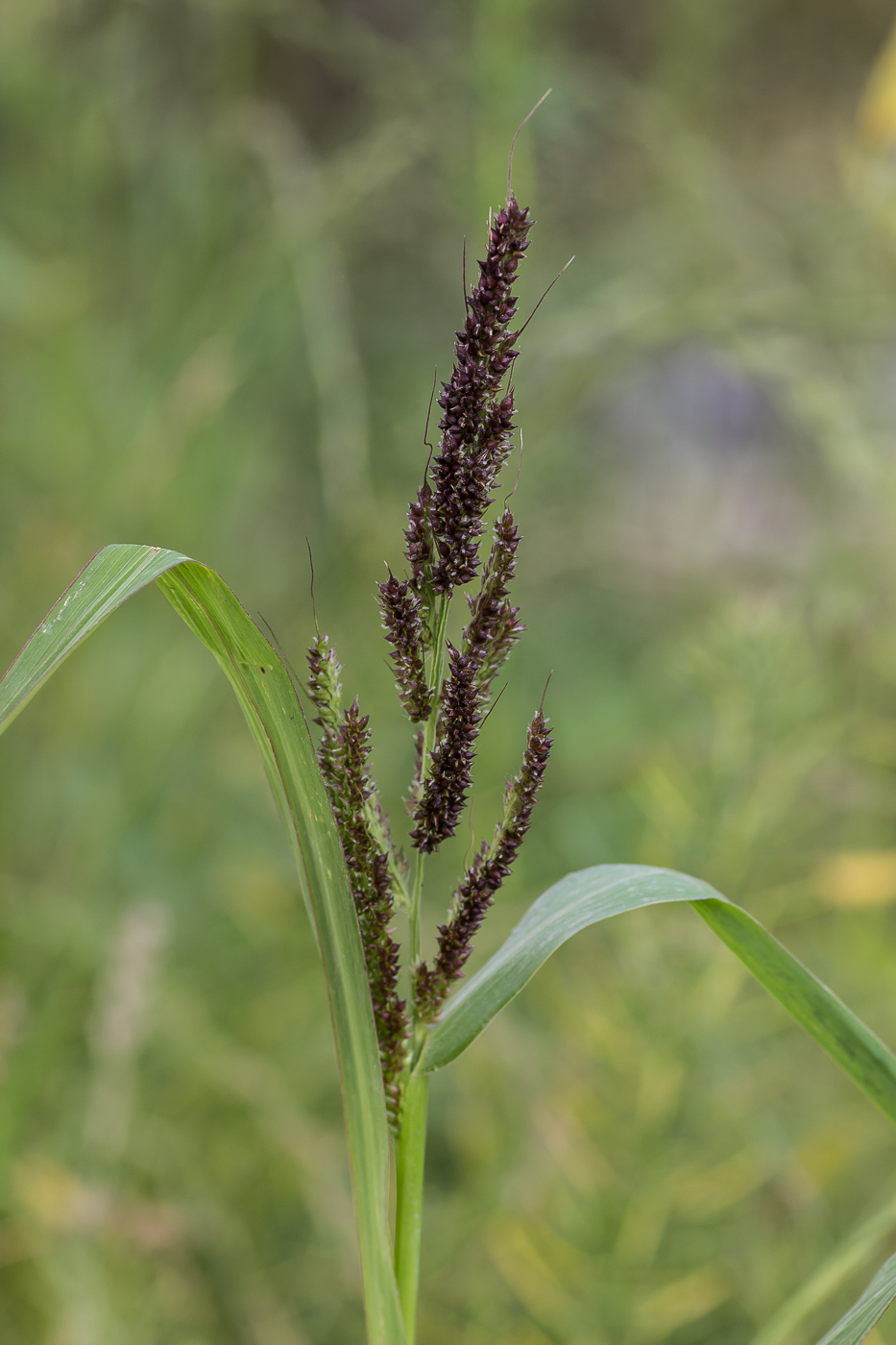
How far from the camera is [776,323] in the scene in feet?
4.77

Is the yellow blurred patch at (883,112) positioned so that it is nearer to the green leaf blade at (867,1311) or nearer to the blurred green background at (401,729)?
the blurred green background at (401,729)

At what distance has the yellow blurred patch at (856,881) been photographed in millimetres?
1214

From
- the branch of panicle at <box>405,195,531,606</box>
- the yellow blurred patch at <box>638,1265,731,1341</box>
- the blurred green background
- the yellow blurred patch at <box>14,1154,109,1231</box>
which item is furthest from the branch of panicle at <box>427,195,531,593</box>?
the yellow blurred patch at <box>638,1265,731,1341</box>

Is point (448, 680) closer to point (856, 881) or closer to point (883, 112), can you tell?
point (856, 881)

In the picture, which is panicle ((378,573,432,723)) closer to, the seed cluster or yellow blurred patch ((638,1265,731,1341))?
the seed cluster

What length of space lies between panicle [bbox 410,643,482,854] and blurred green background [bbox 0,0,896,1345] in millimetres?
591

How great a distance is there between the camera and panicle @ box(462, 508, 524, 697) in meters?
0.49

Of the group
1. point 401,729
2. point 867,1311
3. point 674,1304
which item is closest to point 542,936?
point 867,1311

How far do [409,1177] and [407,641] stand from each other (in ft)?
0.85

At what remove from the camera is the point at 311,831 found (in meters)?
0.49

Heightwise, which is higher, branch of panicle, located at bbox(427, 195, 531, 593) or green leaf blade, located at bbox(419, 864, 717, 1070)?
branch of panicle, located at bbox(427, 195, 531, 593)

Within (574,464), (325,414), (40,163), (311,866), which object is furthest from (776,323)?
(40,163)

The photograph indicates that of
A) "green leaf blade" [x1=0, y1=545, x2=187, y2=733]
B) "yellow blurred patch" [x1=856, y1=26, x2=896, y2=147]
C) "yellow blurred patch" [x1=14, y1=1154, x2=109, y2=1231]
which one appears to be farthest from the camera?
"yellow blurred patch" [x1=856, y1=26, x2=896, y2=147]

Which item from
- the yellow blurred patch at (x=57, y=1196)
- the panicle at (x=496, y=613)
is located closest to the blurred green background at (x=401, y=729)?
the yellow blurred patch at (x=57, y=1196)
